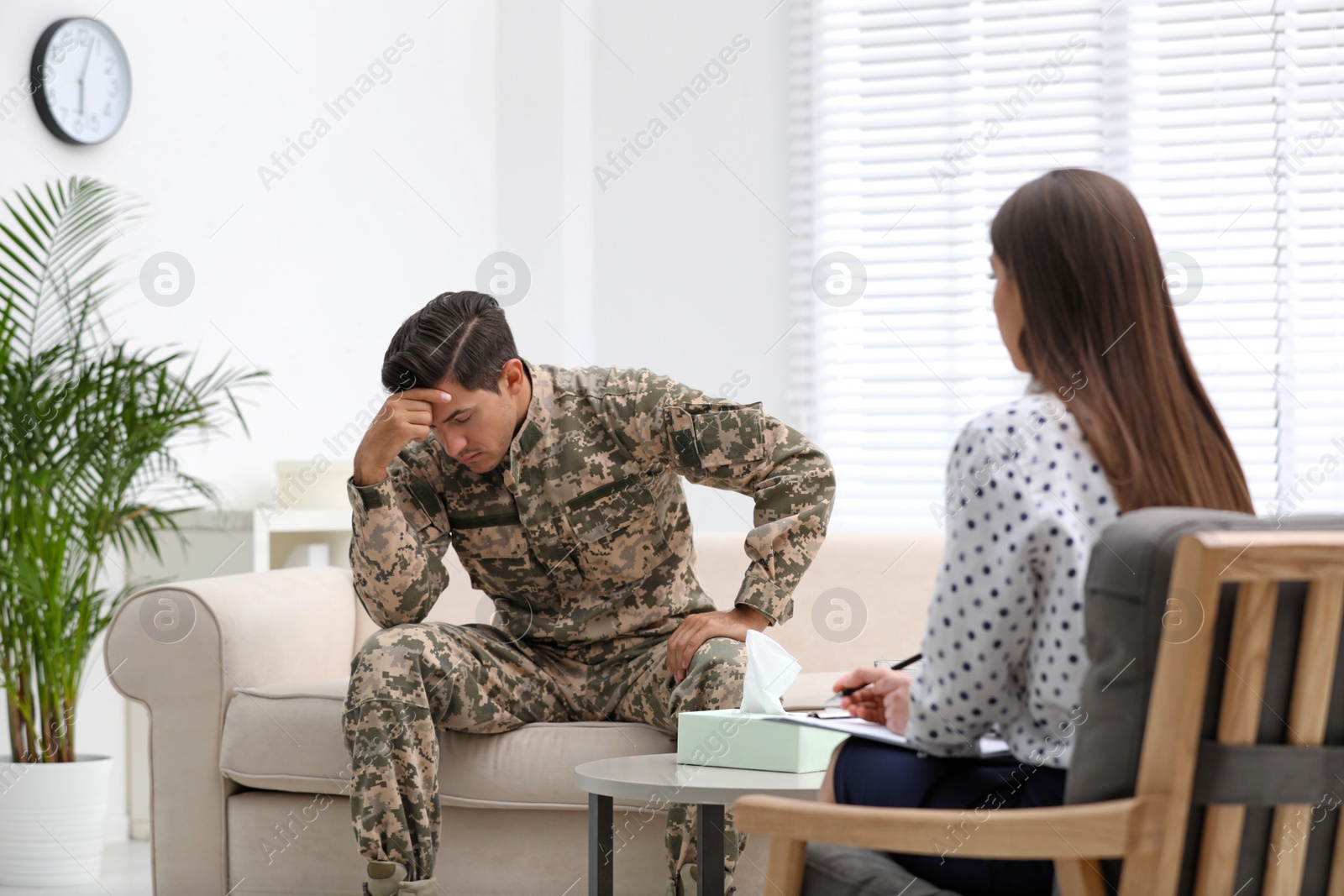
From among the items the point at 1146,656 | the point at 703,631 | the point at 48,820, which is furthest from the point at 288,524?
the point at 1146,656

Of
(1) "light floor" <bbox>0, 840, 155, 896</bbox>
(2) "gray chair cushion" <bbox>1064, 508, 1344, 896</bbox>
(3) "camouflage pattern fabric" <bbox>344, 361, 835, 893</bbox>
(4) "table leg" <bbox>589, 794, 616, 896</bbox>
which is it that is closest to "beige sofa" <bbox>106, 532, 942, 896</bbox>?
(3) "camouflage pattern fabric" <bbox>344, 361, 835, 893</bbox>

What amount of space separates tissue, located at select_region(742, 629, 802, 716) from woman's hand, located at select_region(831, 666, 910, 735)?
257mm

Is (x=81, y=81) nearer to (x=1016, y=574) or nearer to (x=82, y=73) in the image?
(x=82, y=73)

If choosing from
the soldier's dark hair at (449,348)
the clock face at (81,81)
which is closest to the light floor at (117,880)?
the soldier's dark hair at (449,348)

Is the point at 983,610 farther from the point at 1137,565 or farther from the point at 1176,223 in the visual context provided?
the point at 1176,223

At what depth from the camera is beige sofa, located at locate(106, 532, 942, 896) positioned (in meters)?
2.06

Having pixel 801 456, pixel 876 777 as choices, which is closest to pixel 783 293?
pixel 801 456

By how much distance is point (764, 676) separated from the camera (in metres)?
1.58

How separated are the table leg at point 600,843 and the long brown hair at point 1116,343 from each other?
81 cm

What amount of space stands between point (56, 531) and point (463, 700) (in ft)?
3.46

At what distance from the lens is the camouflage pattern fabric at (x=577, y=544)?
80.3 inches

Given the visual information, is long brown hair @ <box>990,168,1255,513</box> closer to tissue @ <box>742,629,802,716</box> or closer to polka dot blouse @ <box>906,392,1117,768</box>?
polka dot blouse @ <box>906,392,1117,768</box>

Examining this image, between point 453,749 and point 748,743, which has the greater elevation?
point 748,743

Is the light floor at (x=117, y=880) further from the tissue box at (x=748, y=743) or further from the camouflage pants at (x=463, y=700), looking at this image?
the tissue box at (x=748, y=743)
